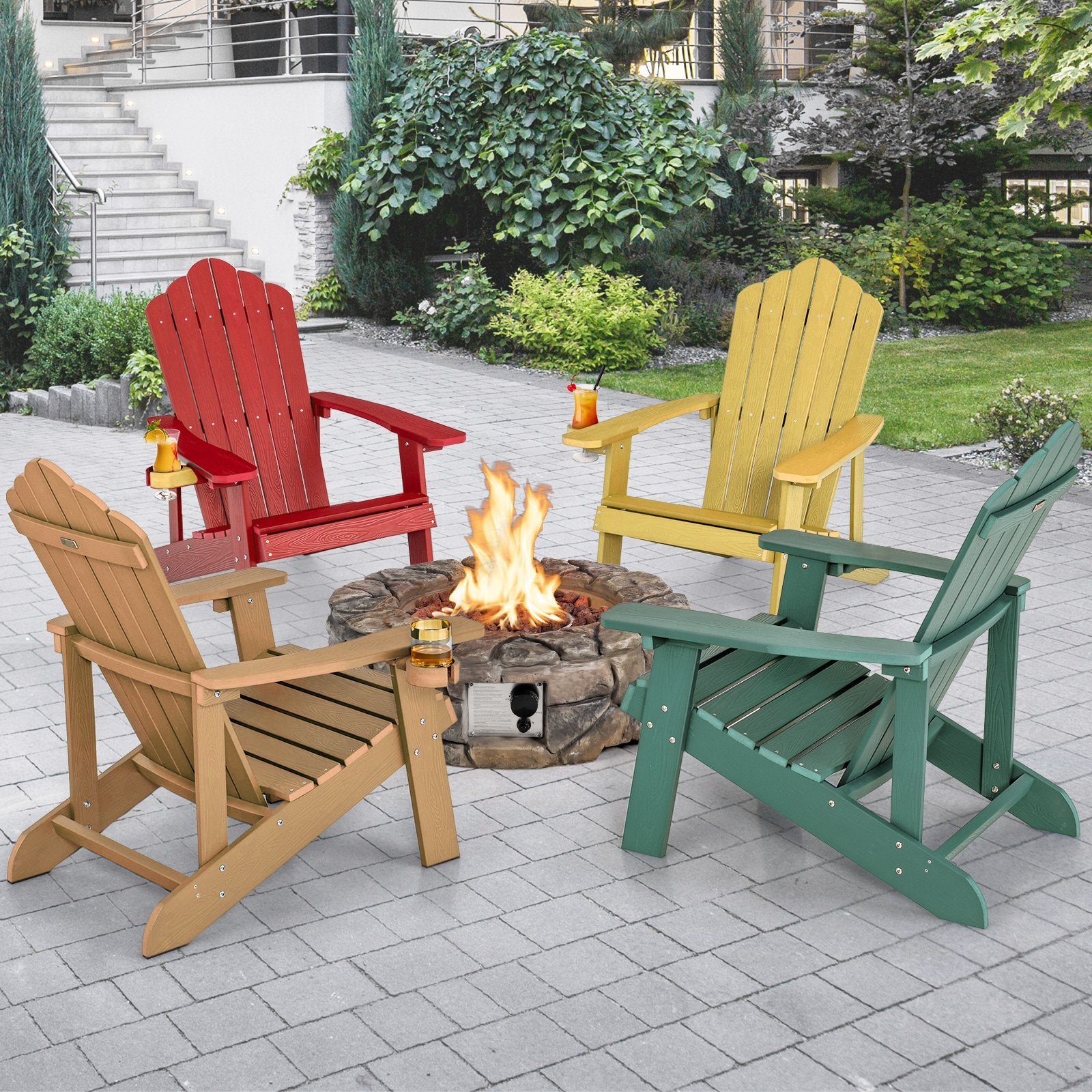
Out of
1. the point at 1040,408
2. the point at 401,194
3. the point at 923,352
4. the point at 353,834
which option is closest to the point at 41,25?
the point at 401,194

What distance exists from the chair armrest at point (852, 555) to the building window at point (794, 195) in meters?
9.46

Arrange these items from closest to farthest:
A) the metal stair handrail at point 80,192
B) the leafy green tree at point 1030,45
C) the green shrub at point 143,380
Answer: the leafy green tree at point 1030,45, the green shrub at point 143,380, the metal stair handrail at point 80,192

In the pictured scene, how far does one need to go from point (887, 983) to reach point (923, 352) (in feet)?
27.0

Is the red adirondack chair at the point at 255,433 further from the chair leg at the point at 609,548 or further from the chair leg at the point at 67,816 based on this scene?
the chair leg at the point at 67,816

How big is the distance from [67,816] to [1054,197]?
1383cm

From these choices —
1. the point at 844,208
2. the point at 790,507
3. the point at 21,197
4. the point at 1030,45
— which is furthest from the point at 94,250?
the point at 790,507

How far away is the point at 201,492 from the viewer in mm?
4676

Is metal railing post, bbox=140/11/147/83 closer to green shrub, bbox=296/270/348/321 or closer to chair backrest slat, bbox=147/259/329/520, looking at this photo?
green shrub, bbox=296/270/348/321

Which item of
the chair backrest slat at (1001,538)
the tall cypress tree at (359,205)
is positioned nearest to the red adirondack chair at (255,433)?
the chair backrest slat at (1001,538)

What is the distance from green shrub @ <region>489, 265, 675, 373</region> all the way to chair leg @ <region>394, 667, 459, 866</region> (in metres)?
6.33

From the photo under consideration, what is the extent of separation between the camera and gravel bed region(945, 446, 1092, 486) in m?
6.88

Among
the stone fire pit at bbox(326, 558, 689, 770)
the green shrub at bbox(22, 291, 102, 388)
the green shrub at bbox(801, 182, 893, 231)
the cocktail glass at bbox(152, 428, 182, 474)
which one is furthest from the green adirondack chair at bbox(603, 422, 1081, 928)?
the green shrub at bbox(801, 182, 893, 231)

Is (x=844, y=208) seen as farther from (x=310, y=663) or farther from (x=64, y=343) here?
(x=310, y=663)

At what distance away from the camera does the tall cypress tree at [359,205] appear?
11.0 m
